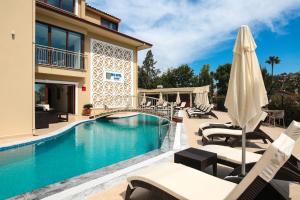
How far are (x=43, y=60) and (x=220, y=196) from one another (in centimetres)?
1471

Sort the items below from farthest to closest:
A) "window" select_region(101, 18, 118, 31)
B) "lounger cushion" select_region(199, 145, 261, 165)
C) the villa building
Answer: "window" select_region(101, 18, 118, 31), the villa building, "lounger cushion" select_region(199, 145, 261, 165)

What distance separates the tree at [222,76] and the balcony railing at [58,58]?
33.9m

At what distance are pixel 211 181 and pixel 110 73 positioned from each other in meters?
17.3

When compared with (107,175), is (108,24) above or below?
above

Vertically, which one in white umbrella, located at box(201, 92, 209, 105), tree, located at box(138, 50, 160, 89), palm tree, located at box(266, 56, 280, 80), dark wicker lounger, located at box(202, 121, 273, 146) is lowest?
dark wicker lounger, located at box(202, 121, 273, 146)

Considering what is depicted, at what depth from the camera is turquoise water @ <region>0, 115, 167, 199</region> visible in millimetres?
5245

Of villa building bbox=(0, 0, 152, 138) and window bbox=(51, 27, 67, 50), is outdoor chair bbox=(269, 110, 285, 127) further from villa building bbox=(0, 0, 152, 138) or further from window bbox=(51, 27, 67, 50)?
window bbox=(51, 27, 67, 50)

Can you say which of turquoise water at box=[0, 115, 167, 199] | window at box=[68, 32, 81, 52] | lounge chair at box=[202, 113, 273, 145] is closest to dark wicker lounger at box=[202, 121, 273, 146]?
lounge chair at box=[202, 113, 273, 145]

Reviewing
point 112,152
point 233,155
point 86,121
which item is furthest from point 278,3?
point 86,121

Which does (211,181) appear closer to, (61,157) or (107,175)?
(107,175)

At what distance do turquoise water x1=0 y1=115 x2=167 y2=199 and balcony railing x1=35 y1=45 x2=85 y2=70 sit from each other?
648cm

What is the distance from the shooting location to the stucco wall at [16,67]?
8.77 metres

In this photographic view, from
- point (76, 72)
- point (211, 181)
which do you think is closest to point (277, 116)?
point (211, 181)

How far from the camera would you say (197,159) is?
421 centimetres
